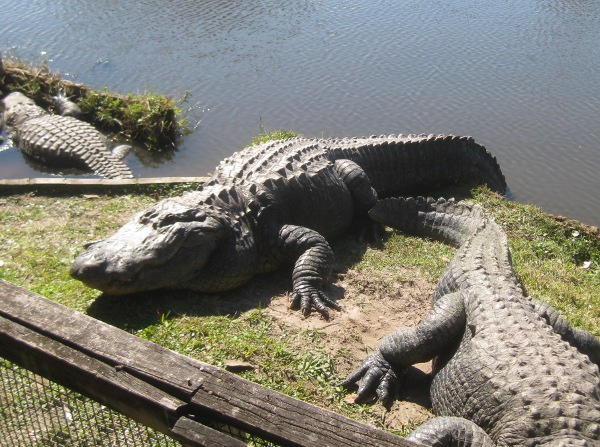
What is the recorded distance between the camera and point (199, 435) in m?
1.90

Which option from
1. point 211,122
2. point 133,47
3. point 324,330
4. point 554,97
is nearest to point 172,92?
point 211,122

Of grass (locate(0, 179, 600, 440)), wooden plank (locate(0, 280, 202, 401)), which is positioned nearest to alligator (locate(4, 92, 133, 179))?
grass (locate(0, 179, 600, 440))

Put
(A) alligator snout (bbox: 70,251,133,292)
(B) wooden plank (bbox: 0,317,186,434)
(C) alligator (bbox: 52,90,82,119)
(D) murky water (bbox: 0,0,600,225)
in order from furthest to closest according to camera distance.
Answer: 1. (C) alligator (bbox: 52,90,82,119)
2. (D) murky water (bbox: 0,0,600,225)
3. (A) alligator snout (bbox: 70,251,133,292)
4. (B) wooden plank (bbox: 0,317,186,434)

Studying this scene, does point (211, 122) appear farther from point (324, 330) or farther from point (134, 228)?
point (324, 330)

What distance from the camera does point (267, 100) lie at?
11.3 m

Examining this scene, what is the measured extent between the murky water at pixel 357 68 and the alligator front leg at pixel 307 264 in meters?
4.15

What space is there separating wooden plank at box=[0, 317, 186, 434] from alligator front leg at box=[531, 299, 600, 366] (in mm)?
3038

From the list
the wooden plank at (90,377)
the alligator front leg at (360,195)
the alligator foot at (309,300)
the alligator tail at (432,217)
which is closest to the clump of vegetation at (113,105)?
the alligator front leg at (360,195)

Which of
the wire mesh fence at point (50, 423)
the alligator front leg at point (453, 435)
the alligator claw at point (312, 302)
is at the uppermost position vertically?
the alligator front leg at point (453, 435)

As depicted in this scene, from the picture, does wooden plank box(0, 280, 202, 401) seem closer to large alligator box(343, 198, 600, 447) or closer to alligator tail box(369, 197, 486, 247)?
large alligator box(343, 198, 600, 447)

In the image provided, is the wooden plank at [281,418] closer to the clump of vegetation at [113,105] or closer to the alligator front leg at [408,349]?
the alligator front leg at [408,349]

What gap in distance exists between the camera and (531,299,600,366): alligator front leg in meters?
4.30

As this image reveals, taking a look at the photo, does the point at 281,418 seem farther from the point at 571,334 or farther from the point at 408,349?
the point at 571,334

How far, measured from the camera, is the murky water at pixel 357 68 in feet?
32.4
